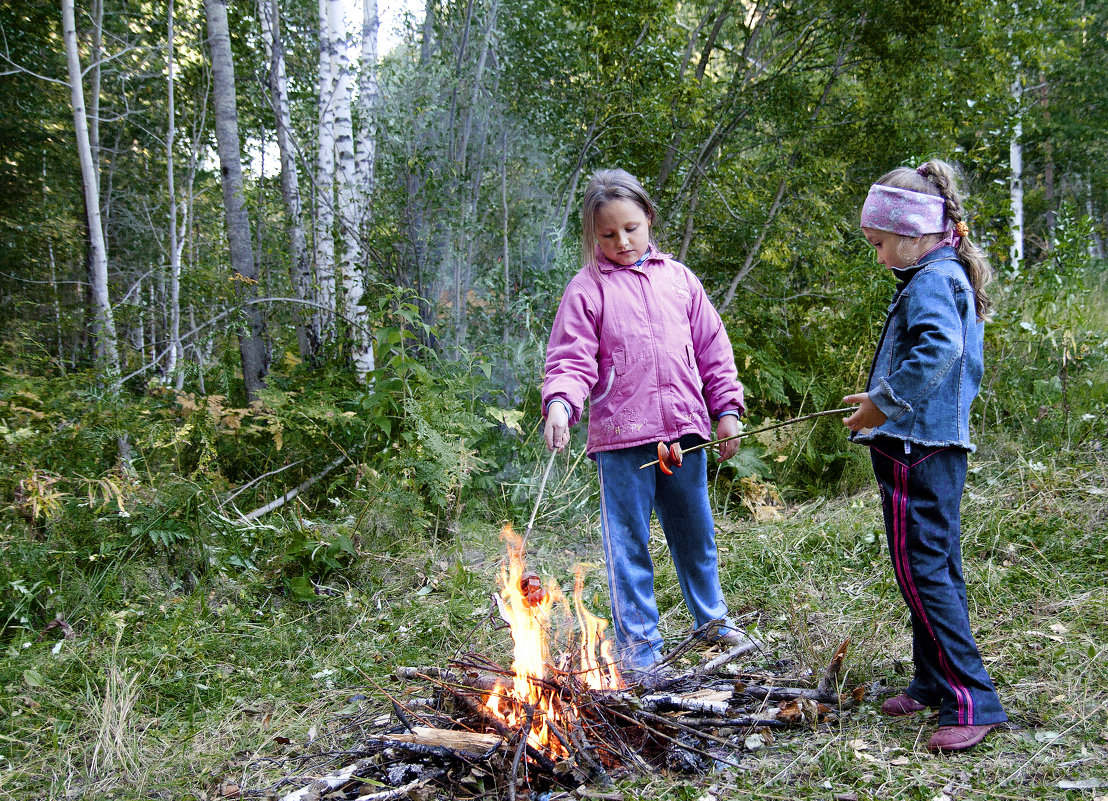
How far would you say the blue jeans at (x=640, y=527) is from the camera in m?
2.96

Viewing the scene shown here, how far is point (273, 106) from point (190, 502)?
3.45 meters

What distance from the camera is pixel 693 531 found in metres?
3.02

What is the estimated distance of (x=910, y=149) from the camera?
23.9 ft

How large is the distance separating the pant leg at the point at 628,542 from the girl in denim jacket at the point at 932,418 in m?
0.88

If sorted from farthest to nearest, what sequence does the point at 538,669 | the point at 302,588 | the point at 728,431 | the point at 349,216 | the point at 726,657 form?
the point at 349,216
the point at 302,588
the point at 728,431
the point at 726,657
the point at 538,669

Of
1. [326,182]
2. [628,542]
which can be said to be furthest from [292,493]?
[326,182]

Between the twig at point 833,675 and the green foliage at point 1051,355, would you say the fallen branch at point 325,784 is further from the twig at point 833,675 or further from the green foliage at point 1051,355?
the green foliage at point 1051,355

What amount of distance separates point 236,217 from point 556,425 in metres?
4.12

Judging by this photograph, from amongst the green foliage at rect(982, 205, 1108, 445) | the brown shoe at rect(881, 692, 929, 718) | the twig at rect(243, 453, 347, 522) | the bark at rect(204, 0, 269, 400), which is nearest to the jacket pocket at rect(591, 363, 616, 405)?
the brown shoe at rect(881, 692, 929, 718)

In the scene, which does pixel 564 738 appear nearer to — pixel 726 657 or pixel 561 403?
pixel 726 657

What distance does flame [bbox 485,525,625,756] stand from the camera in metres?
2.43

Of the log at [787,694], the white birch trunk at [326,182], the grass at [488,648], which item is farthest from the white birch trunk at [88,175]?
the log at [787,694]

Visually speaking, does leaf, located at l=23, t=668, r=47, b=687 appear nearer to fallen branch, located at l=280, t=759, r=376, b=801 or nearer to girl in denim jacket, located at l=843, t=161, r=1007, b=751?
fallen branch, located at l=280, t=759, r=376, b=801

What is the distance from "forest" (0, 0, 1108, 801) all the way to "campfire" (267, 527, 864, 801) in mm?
65
